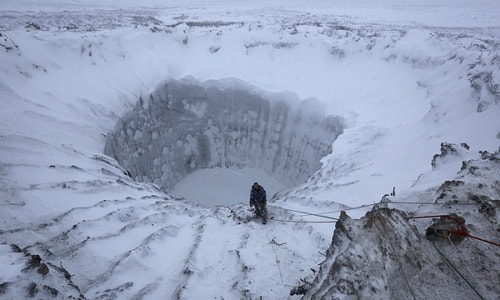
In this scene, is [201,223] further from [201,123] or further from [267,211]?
[201,123]

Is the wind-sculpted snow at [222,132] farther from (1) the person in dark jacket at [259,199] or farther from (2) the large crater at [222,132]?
(1) the person in dark jacket at [259,199]

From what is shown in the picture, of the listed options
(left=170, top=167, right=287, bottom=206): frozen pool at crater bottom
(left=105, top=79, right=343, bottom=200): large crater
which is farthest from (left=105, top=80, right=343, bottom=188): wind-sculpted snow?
(left=170, top=167, right=287, bottom=206): frozen pool at crater bottom

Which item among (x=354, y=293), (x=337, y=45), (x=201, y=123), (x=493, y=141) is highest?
(x=337, y=45)

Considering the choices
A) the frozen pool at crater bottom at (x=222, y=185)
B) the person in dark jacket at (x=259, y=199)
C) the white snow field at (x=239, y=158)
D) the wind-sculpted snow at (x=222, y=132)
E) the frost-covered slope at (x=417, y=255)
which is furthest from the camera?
the frozen pool at crater bottom at (x=222, y=185)

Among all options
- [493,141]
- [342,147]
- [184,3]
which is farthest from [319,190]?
[184,3]

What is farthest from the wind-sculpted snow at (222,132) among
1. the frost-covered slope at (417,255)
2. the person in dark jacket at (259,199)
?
the frost-covered slope at (417,255)

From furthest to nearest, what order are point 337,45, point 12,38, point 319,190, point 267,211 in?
point 337,45, point 12,38, point 319,190, point 267,211

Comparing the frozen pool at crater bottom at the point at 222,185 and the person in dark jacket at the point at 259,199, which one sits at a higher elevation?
the person in dark jacket at the point at 259,199
